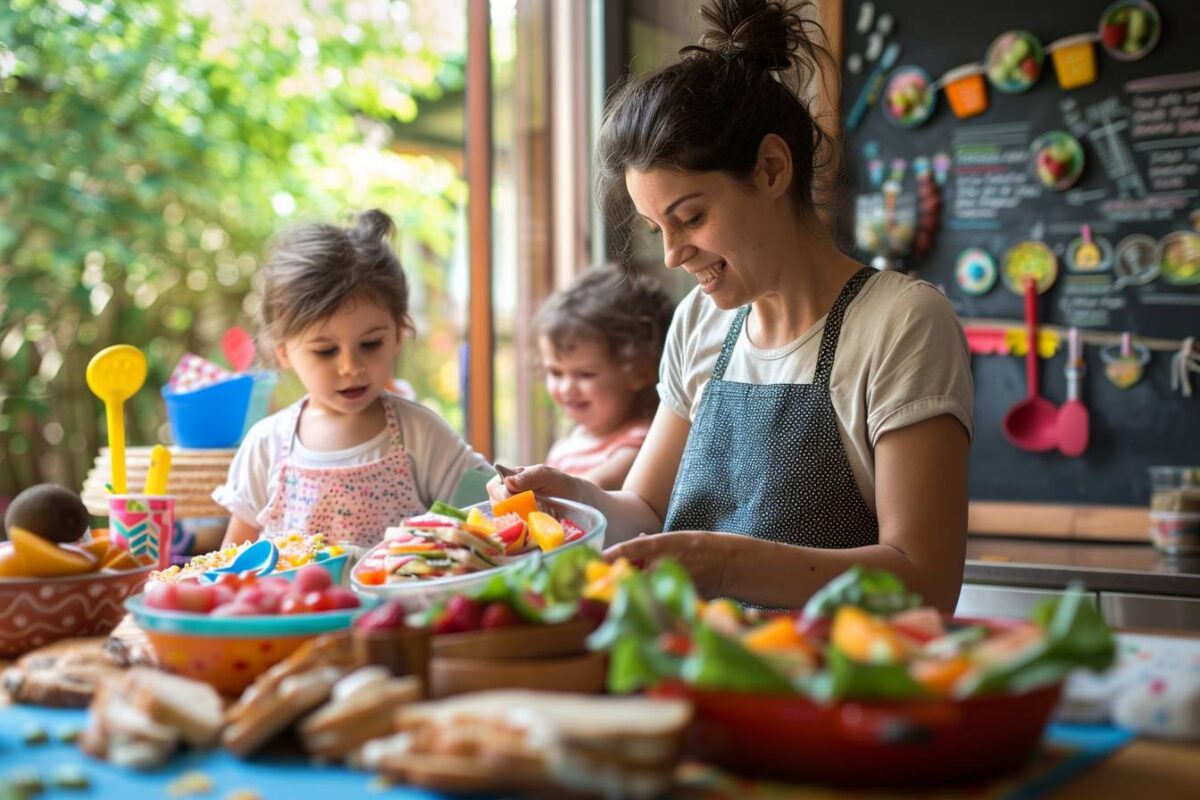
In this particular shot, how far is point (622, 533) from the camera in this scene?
183 cm

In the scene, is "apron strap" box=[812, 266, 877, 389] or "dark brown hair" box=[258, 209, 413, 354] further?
"dark brown hair" box=[258, 209, 413, 354]

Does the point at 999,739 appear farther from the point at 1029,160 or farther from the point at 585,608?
the point at 1029,160

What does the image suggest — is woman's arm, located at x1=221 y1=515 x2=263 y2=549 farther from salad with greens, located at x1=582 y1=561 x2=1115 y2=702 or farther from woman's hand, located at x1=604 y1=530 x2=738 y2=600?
salad with greens, located at x1=582 y1=561 x2=1115 y2=702

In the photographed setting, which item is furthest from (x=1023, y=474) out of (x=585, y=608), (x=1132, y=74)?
(x=585, y=608)

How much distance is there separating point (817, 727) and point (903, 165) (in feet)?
8.24

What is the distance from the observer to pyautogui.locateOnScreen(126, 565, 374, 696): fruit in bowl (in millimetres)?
1046

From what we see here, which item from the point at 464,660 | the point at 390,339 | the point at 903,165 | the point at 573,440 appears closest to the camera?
the point at 464,660

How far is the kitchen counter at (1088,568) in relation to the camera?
2309 millimetres

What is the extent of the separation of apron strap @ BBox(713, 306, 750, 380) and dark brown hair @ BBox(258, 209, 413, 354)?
606 mm

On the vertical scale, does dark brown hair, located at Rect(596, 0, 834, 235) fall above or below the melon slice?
above

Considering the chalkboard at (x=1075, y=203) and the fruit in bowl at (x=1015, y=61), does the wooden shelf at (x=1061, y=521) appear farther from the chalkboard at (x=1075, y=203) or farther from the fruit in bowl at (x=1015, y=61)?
the fruit in bowl at (x=1015, y=61)

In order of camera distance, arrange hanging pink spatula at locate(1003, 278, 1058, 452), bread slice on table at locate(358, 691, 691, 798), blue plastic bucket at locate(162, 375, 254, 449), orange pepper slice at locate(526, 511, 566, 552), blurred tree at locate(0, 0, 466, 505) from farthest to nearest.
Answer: blurred tree at locate(0, 0, 466, 505), hanging pink spatula at locate(1003, 278, 1058, 452), blue plastic bucket at locate(162, 375, 254, 449), orange pepper slice at locate(526, 511, 566, 552), bread slice on table at locate(358, 691, 691, 798)

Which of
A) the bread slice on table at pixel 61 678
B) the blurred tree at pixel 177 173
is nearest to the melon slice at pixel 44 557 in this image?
the bread slice on table at pixel 61 678

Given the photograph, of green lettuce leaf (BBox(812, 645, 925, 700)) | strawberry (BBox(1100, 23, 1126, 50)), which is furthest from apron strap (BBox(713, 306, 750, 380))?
strawberry (BBox(1100, 23, 1126, 50))
